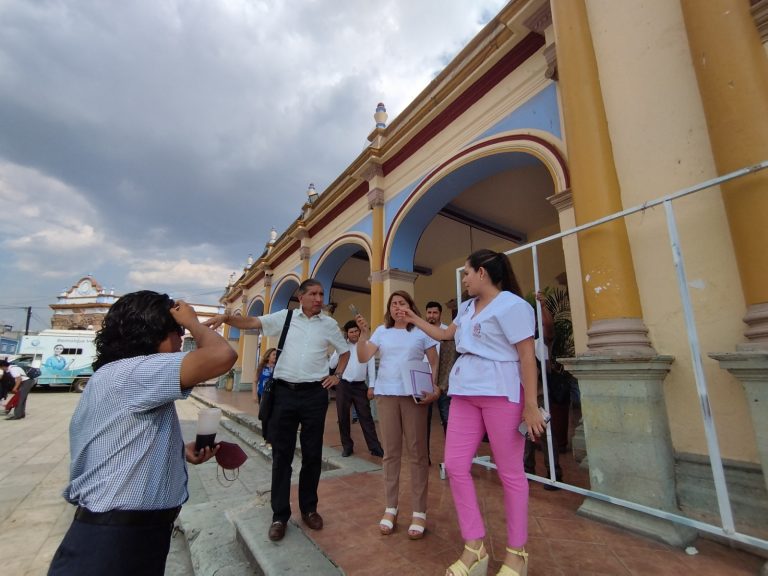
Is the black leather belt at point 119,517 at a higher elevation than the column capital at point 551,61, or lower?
lower

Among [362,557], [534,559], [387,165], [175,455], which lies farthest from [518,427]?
[387,165]

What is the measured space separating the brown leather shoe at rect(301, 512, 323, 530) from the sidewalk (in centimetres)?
4

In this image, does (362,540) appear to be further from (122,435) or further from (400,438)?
(122,435)

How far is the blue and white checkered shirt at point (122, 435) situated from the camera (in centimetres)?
113

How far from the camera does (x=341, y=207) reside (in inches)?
366

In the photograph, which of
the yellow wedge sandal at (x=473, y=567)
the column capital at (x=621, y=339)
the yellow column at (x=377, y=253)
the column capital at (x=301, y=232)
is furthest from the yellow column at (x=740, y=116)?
the column capital at (x=301, y=232)

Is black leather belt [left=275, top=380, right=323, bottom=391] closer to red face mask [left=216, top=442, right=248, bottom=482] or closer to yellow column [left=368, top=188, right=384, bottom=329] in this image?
red face mask [left=216, top=442, right=248, bottom=482]

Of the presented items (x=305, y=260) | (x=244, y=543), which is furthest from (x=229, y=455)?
(x=305, y=260)

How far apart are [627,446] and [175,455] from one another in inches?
104

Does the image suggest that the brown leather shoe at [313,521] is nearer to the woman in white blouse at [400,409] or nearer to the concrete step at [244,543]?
Result: the concrete step at [244,543]

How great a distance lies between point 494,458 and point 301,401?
136cm

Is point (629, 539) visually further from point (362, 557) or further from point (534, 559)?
point (362, 557)

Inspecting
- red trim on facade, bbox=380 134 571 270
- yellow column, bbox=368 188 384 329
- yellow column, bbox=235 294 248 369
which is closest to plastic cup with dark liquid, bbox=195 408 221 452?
red trim on facade, bbox=380 134 571 270

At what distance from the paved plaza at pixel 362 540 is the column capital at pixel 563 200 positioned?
2563mm
